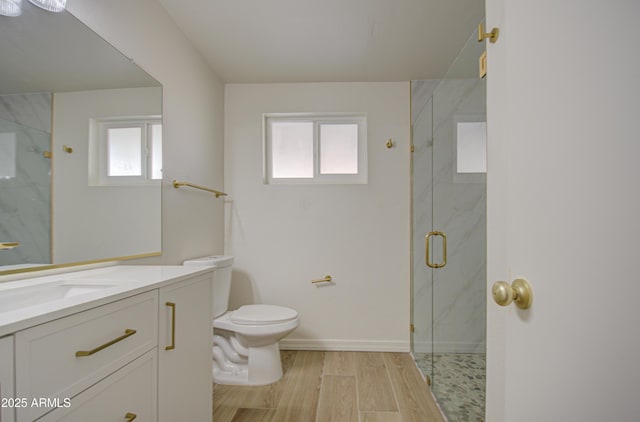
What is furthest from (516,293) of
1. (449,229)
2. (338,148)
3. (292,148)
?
(292,148)

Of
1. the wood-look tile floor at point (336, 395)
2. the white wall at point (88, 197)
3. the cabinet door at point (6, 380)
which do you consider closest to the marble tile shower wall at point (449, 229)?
the wood-look tile floor at point (336, 395)

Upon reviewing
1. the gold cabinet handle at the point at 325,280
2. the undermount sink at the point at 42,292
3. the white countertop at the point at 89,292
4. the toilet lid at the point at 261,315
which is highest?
the white countertop at the point at 89,292

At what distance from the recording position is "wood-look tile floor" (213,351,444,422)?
1.64 metres

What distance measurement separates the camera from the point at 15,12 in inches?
37.2

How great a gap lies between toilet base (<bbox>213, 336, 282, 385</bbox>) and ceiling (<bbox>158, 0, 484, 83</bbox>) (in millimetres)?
2083

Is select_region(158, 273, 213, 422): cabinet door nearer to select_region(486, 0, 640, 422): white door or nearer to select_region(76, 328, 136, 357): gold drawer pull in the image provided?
select_region(76, 328, 136, 357): gold drawer pull

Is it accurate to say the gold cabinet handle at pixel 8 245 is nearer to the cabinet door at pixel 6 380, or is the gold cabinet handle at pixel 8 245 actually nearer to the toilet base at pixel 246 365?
the cabinet door at pixel 6 380

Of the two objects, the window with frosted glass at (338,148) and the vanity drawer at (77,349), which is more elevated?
the window with frosted glass at (338,148)

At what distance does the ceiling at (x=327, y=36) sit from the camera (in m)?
1.68

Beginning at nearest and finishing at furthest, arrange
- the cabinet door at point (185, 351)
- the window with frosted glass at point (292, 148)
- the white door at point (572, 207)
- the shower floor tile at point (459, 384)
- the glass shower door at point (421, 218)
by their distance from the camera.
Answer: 1. the white door at point (572, 207)
2. the cabinet door at point (185, 351)
3. the shower floor tile at point (459, 384)
4. the glass shower door at point (421, 218)
5. the window with frosted glass at point (292, 148)

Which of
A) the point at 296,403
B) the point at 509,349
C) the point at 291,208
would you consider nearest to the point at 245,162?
the point at 291,208

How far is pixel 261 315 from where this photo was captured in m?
2.04

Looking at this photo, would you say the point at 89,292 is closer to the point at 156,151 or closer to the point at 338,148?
the point at 156,151

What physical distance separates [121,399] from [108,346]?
0.18 m
